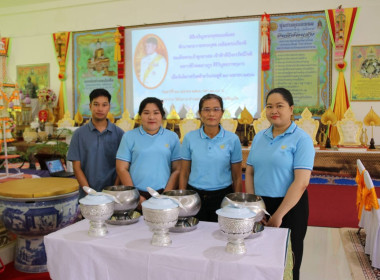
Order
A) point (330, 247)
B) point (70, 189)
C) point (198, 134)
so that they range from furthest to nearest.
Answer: point (330, 247)
point (70, 189)
point (198, 134)

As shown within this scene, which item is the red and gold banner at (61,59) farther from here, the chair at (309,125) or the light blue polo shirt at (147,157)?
the light blue polo shirt at (147,157)

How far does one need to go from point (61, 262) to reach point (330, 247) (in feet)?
7.81

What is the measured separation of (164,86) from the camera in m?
6.05

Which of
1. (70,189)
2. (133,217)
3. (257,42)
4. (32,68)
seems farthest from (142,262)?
(32,68)

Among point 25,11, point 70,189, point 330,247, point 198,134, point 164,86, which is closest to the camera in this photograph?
point 198,134

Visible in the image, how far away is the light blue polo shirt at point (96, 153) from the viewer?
217 cm

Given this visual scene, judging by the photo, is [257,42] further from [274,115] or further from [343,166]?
[274,115]

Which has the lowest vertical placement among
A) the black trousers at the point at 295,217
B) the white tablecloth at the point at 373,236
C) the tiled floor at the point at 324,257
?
the tiled floor at the point at 324,257

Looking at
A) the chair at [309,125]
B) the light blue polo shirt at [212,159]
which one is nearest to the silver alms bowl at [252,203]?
the light blue polo shirt at [212,159]

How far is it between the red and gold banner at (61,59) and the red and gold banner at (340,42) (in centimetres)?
488

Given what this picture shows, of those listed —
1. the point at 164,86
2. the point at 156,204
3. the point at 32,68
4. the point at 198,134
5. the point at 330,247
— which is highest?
the point at 32,68

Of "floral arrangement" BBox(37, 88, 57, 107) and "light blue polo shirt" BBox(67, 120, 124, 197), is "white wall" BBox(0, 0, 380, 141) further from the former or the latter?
"light blue polo shirt" BBox(67, 120, 124, 197)

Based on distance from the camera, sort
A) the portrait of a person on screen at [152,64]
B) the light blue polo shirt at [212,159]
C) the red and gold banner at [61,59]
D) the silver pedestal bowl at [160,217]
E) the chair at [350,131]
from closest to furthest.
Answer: the silver pedestal bowl at [160,217] → the light blue polo shirt at [212,159] → the chair at [350,131] → the portrait of a person on screen at [152,64] → the red and gold banner at [61,59]

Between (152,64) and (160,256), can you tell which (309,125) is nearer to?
(152,64)
